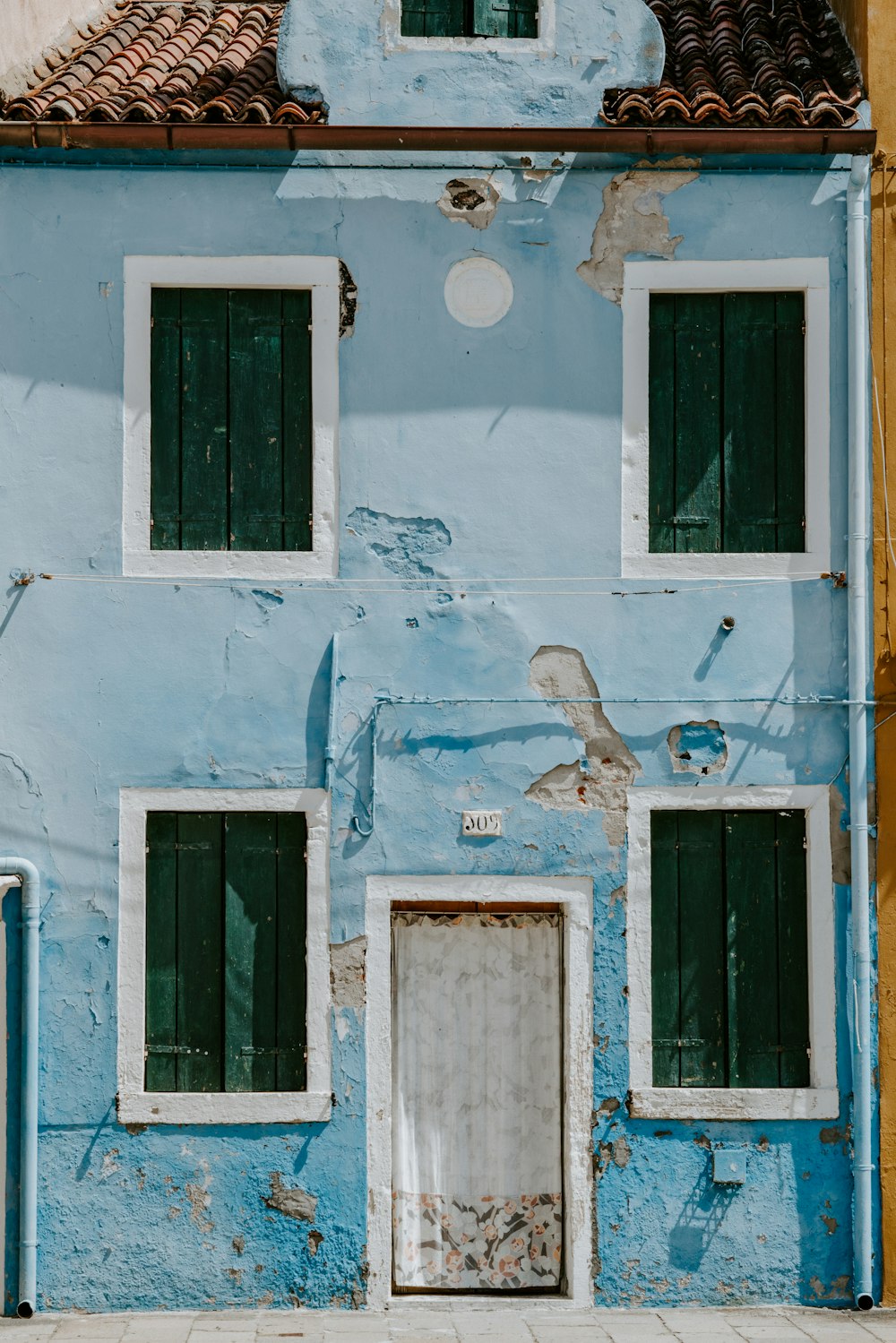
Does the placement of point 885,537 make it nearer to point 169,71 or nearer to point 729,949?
point 729,949

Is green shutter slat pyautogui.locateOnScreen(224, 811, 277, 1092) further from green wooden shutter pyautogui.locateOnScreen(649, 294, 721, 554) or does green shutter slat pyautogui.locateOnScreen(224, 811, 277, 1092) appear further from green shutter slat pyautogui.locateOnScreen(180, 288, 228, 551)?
green wooden shutter pyautogui.locateOnScreen(649, 294, 721, 554)

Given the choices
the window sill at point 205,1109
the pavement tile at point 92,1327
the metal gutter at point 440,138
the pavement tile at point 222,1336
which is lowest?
the pavement tile at point 92,1327

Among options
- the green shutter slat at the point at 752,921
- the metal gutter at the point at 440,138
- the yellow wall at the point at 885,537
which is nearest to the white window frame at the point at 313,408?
the metal gutter at the point at 440,138

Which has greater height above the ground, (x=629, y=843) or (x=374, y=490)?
(x=374, y=490)

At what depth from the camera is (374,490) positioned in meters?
8.87

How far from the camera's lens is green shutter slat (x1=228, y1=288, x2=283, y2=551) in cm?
888

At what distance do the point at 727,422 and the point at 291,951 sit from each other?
407cm

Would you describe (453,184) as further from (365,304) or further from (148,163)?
(148,163)

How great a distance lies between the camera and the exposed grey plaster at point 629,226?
8938 millimetres

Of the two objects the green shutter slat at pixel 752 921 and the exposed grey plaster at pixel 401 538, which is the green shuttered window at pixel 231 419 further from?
the green shutter slat at pixel 752 921

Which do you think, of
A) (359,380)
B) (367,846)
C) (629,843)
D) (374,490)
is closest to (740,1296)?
(629,843)

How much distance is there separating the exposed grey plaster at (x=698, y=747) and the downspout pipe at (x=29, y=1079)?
378 centimetres

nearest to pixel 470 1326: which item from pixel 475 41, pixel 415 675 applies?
pixel 415 675

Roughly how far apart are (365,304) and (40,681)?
2935 millimetres
